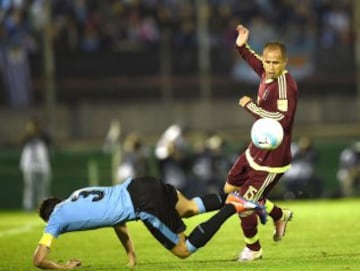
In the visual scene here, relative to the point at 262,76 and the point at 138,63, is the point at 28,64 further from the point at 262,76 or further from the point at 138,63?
the point at 262,76

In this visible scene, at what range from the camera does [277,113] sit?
41.4 feet

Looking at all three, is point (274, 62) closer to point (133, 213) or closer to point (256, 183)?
point (256, 183)

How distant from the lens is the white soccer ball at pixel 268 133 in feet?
40.7

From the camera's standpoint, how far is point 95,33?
28875 millimetres

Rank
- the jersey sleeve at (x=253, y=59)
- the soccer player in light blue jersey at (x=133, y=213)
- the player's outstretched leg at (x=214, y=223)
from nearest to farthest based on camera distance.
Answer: the soccer player in light blue jersey at (x=133, y=213) → the player's outstretched leg at (x=214, y=223) → the jersey sleeve at (x=253, y=59)

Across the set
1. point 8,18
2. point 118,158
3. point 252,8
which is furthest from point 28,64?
point 252,8

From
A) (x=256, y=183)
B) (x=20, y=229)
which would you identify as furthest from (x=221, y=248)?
(x=20, y=229)

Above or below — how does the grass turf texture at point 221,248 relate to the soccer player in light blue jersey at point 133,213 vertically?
below

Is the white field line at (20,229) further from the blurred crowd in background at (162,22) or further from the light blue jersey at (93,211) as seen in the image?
the blurred crowd in background at (162,22)

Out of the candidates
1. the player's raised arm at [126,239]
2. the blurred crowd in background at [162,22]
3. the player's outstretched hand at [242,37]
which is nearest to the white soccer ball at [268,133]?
the player's outstretched hand at [242,37]

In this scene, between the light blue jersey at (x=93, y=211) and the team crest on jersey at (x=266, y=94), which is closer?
the light blue jersey at (x=93, y=211)

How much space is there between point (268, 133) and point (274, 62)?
2.50 feet

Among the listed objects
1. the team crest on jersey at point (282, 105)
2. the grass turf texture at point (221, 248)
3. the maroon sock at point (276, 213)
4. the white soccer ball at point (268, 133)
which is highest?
the team crest on jersey at point (282, 105)

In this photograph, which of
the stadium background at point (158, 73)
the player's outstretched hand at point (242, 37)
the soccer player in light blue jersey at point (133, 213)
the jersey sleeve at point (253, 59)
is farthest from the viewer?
the stadium background at point (158, 73)
